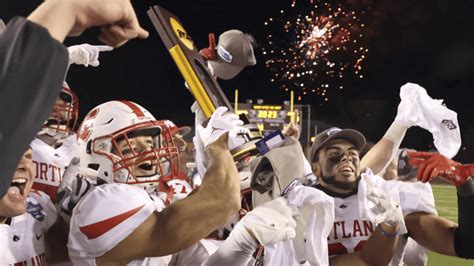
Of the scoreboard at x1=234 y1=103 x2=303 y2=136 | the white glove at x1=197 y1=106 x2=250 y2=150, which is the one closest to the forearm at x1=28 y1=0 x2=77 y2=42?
the white glove at x1=197 y1=106 x2=250 y2=150

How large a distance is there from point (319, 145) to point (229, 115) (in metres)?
1.55

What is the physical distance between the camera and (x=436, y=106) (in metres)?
3.41

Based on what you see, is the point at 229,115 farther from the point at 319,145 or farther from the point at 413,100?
the point at 413,100

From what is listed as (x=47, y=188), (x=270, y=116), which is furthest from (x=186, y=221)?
(x=270, y=116)

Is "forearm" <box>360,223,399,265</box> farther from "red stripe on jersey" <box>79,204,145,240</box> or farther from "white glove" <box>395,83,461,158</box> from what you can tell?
"red stripe on jersey" <box>79,204,145,240</box>

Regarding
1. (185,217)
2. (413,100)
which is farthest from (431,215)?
(185,217)

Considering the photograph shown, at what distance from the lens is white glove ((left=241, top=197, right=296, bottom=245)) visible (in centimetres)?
209

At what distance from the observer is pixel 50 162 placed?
2980 millimetres

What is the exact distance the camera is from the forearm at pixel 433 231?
10.2ft

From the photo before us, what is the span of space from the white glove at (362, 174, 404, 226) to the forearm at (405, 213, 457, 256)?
42 cm

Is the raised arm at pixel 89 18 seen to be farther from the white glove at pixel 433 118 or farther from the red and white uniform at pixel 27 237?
the white glove at pixel 433 118

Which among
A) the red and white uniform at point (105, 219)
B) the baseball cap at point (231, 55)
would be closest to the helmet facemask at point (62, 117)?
the baseball cap at point (231, 55)

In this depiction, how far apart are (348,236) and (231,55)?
4.23ft

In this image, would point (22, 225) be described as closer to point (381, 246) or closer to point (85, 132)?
point (85, 132)
